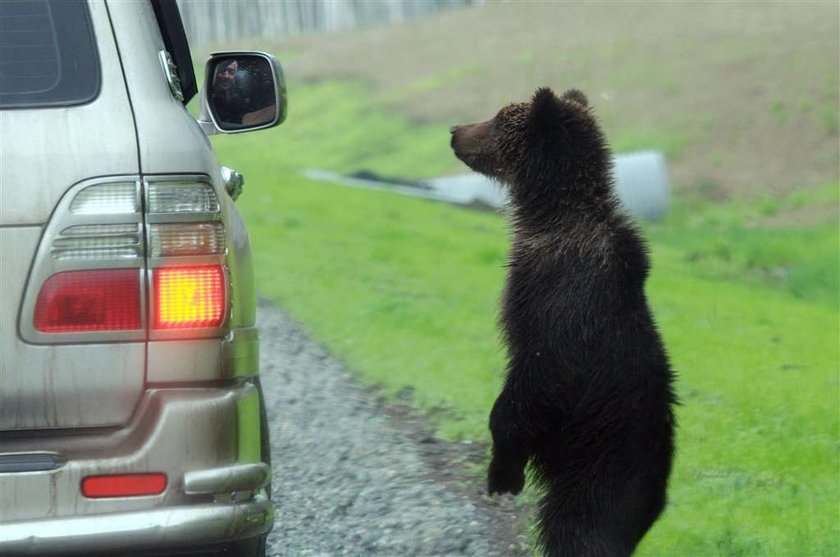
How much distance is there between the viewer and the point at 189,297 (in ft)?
11.4

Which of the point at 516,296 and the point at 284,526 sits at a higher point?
the point at 516,296

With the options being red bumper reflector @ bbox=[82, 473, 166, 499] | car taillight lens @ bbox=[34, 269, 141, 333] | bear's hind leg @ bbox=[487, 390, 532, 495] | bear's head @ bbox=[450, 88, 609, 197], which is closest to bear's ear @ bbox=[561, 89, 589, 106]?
bear's head @ bbox=[450, 88, 609, 197]

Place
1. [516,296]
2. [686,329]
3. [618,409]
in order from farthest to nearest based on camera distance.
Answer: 1. [686,329]
2. [516,296]
3. [618,409]

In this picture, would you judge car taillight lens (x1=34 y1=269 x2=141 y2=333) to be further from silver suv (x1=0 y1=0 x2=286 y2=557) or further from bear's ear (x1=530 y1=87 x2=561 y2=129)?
bear's ear (x1=530 y1=87 x2=561 y2=129)

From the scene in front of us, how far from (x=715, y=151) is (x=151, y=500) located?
33.0m

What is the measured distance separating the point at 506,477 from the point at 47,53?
262cm

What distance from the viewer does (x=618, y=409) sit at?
4.90 metres

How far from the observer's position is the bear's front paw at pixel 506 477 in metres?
5.31

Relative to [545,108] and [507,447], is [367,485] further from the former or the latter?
[545,108]

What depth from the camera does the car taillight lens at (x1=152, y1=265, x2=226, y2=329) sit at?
3438 mm

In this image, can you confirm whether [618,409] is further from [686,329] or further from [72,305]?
[686,329]

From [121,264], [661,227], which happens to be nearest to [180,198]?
[121,264]

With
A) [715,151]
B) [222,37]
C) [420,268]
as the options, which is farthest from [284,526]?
[222,37]

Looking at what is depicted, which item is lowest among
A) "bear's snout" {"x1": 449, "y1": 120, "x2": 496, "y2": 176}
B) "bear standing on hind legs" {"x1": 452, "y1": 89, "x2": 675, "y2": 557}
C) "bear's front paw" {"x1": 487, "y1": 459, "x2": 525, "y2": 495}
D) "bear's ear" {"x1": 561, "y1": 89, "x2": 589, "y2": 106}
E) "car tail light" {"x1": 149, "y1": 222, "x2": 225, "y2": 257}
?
"bear's front paw" {"x1": 487, "y1": 459, "x2": 525, "y2": 495}
